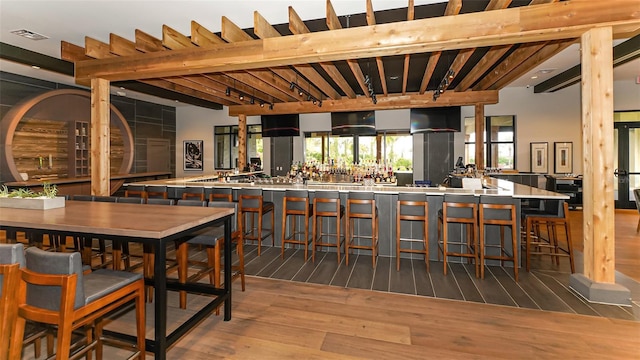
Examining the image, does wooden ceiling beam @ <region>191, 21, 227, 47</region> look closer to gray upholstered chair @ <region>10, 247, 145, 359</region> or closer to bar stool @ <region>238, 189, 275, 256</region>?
bar stool @ <region>238, 189, 275, 256</region>

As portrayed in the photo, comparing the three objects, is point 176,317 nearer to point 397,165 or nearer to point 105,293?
point 105,293

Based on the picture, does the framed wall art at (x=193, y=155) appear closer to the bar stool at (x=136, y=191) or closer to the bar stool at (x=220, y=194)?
the bar stool at (x=136, y=191)

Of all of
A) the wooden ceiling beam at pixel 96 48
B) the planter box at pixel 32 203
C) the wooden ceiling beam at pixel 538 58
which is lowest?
the planter box at pixel 32 203

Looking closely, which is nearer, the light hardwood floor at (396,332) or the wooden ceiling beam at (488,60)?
the light hardwood floor at (396,332)

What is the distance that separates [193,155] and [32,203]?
839 centimetres

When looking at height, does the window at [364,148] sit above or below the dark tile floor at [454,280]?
above

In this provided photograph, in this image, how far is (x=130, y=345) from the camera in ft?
6.56

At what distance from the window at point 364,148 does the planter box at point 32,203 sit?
20.8 feet

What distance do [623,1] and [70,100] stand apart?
9.79m

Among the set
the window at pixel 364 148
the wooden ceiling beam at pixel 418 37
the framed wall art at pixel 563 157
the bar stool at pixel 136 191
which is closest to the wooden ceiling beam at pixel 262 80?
the wooden ceiling beam at pixel 418 37

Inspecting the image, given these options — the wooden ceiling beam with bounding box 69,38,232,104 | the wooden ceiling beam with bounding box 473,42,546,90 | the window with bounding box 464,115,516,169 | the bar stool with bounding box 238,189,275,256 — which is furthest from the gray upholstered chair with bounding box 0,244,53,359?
the window with bounding box 464,115,516,169

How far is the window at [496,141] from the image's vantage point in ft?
27.6

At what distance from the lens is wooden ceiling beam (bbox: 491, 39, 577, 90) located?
150 inches

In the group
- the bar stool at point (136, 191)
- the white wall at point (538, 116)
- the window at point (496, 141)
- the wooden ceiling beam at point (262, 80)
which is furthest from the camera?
the window at point (496, 141)
